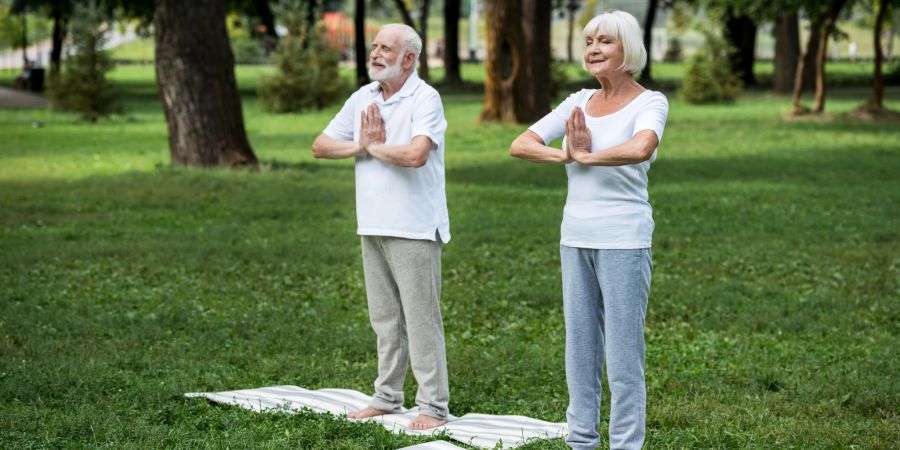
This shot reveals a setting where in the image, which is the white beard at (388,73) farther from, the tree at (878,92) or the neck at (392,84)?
the tree at (878,92)

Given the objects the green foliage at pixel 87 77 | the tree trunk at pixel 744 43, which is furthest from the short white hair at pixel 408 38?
the tree trunk at pixel 744 43

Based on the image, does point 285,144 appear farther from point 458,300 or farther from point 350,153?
point 350,153

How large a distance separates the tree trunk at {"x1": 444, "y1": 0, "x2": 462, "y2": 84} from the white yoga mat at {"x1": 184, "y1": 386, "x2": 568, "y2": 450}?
139ft

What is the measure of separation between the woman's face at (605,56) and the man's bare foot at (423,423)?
205 cm

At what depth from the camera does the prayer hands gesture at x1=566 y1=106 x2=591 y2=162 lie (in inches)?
204

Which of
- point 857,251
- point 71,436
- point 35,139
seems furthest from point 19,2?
point 71,436

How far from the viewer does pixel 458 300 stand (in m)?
10.2

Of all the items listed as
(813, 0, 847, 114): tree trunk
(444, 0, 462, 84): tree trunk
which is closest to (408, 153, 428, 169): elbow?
(813, 0, 847, 114): tree trunk

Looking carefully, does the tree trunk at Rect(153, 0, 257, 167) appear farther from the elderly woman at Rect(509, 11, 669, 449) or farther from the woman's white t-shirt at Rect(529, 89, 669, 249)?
the woman's white t-shirt at Rect(529, 89, 669, 249)

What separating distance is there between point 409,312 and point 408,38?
1.32 meters

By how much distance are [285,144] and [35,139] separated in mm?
5178

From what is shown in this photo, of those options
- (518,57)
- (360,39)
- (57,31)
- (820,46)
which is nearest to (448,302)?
(518,57)

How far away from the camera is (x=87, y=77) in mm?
30469

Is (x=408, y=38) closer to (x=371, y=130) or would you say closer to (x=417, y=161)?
(x=371, y=130)
